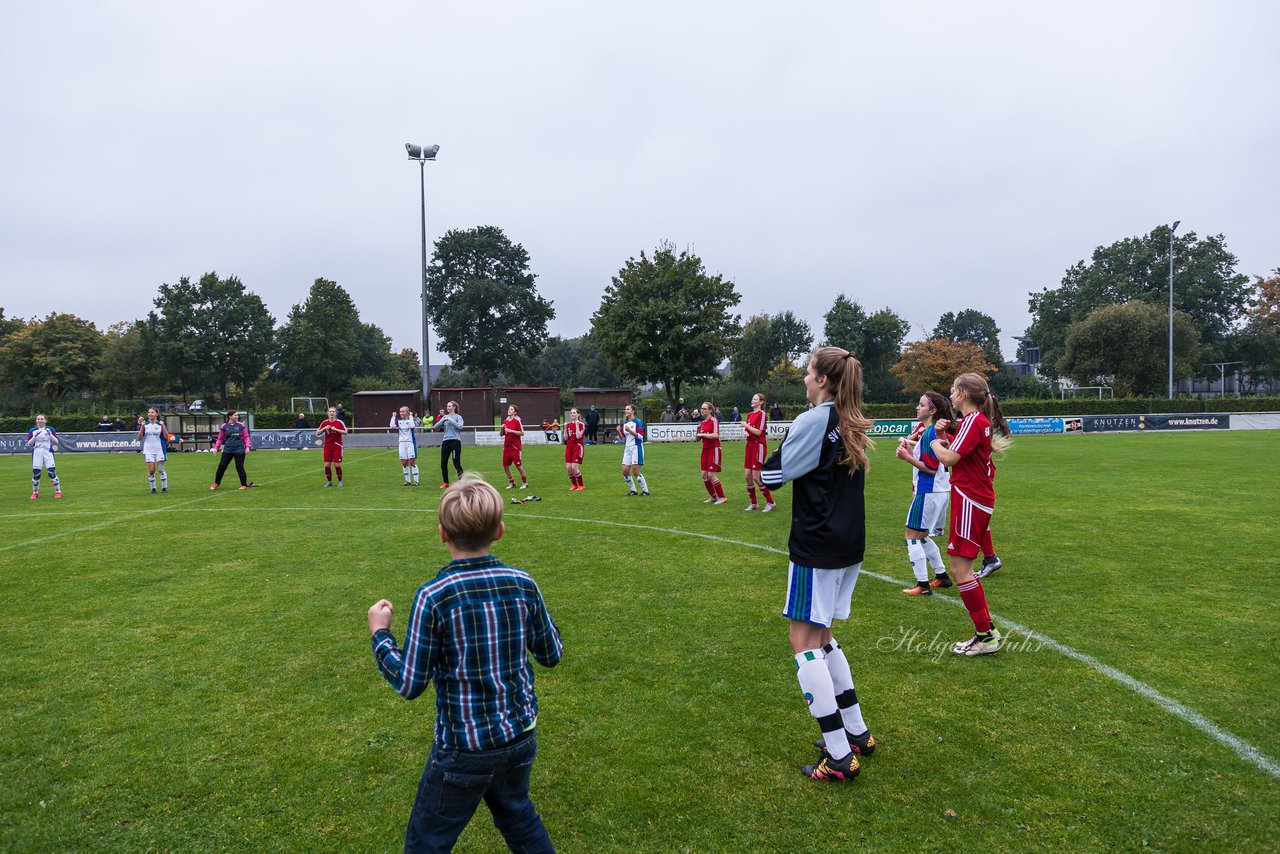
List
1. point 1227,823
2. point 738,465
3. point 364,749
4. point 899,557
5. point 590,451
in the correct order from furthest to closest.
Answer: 1. point 590,451
2. point 738,465
3. point 899,557
4. point 364,749
5. point 1227,823

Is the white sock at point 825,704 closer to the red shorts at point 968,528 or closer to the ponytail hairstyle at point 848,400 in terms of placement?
the ponytail hairstyle at point 848,400

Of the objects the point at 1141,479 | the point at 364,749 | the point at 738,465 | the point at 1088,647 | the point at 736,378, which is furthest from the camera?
the point at 736,378

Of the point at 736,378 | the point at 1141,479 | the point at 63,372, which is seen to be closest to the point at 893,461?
the point at 1141,479

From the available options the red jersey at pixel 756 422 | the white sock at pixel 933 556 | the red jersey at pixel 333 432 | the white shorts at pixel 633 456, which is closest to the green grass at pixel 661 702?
the white sock at pixel 933 556

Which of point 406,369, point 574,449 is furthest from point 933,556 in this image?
point 406,369

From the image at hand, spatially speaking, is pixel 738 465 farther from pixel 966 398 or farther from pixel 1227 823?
pixel 1227 823

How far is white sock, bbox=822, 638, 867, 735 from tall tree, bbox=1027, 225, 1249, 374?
7992 centimetres

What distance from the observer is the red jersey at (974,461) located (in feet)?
18.1

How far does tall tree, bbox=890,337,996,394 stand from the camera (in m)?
63.9

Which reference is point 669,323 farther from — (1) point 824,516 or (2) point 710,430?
(1) point 824,516

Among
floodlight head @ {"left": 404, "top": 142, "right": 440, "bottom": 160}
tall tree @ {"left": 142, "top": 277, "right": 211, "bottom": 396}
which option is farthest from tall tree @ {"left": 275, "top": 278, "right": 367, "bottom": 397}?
floodlight head @ {"left": 404, "top": 142, "right": 440, "bottom": 160}

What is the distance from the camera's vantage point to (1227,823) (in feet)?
11.0

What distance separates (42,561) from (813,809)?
1079 centimetres

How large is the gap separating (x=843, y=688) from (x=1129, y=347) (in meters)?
65.6
